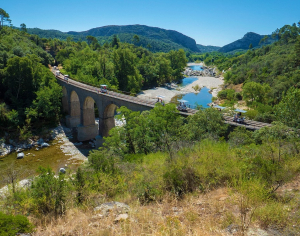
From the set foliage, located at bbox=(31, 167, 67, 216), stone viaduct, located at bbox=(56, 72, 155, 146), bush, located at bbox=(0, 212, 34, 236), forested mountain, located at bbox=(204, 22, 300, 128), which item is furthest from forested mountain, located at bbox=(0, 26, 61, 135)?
forested mountain, located at bbox=(204, 22, 300, 128)

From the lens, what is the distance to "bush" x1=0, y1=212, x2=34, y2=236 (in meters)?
5.92

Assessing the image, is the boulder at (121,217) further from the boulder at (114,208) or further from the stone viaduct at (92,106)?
the stone viaduct at (92,106)

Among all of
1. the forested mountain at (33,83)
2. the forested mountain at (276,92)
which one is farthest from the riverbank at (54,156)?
the forested mountain at (276,92)

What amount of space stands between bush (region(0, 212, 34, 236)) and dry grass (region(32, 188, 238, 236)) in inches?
23.7

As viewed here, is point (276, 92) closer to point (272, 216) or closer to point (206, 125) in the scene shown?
point (206, 125)

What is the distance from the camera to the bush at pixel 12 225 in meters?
5.92

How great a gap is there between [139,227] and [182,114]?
59.7ft

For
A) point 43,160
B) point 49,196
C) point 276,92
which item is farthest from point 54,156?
point 276,92

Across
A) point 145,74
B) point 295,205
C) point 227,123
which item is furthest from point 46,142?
point 145,74

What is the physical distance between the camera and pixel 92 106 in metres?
38.2

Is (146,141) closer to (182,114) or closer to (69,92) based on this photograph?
(182,114)

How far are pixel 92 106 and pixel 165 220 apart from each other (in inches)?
1325

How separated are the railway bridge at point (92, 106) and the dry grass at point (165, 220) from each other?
53.2 feet

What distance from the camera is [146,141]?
19453 millimetres
